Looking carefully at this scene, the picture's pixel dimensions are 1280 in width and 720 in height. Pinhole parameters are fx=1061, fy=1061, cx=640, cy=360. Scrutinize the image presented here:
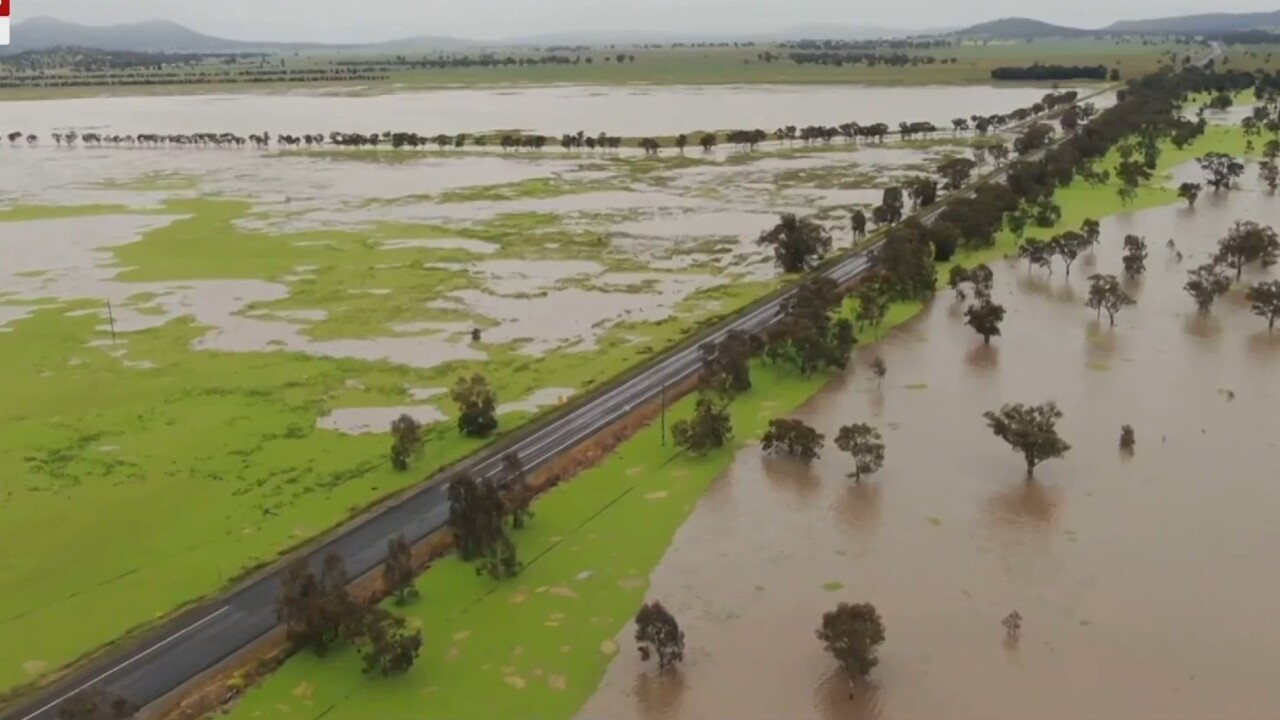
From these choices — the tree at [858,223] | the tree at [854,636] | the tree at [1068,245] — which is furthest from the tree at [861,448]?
the tree at [858,223]

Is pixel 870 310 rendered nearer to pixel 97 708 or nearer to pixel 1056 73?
pixel 97 708

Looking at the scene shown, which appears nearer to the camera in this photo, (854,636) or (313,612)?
(854,636)

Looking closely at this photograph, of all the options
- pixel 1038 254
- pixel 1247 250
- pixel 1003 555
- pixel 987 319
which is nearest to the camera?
pixel 1003 555

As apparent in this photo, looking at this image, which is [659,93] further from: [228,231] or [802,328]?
[802,328]

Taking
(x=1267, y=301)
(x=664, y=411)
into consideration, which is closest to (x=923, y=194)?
(x=1267, y=301)

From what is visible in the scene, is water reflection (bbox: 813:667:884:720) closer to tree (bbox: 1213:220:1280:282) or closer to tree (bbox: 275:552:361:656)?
tree (bbox: 275:552:361:656)
